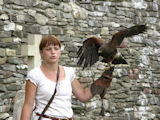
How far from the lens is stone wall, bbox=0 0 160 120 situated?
393cm

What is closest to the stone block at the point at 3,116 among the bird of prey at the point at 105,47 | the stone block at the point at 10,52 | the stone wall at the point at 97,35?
the stone wall at the point at 97,35

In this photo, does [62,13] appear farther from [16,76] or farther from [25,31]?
[16,76]

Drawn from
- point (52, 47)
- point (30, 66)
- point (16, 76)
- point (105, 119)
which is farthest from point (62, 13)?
point (52, 47)

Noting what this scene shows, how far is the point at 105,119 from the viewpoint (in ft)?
15.8

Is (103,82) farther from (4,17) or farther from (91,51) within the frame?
(4,17)

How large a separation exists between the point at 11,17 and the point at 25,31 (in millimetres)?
291

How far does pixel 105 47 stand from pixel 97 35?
303cm

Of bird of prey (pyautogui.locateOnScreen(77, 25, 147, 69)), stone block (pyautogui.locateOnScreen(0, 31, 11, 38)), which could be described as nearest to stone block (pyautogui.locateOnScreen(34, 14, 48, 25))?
stone block (pyautogui.locateOnScreen(0, 31, 11, 38))

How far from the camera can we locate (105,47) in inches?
80.0

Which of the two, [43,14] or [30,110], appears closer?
[30,110]

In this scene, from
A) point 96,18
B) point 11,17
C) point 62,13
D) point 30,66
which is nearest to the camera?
point 30,66

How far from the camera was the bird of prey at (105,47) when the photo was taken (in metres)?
2.02

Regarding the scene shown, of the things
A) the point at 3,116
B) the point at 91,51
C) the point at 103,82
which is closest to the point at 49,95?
the point at 103,82

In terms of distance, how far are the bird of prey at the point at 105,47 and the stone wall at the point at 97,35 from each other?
181cm
